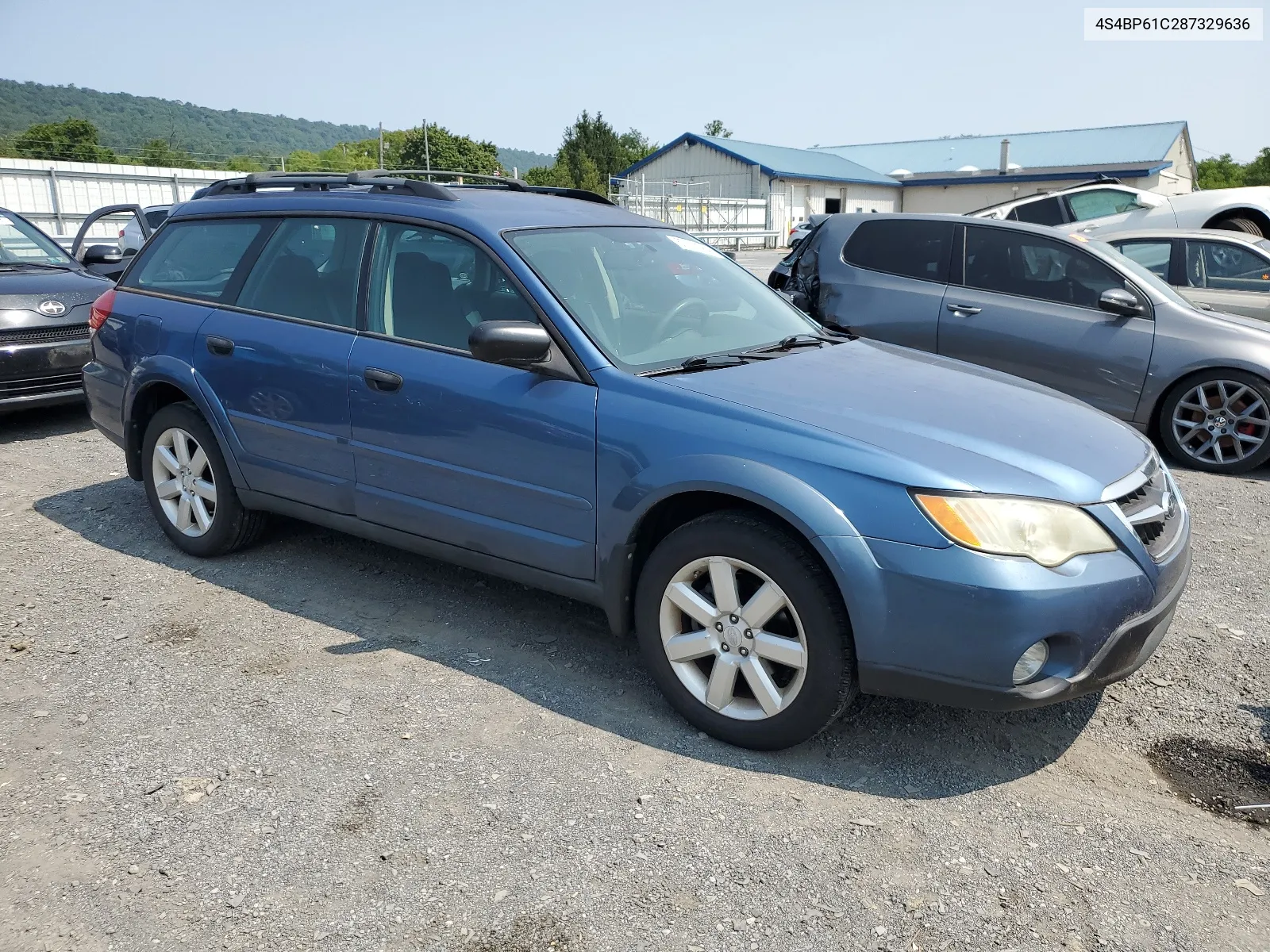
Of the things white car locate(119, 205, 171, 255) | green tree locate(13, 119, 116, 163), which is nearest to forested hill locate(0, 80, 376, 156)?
green tree locate(13, 119, 116, 163)

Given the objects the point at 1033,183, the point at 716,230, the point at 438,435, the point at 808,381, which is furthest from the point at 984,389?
the point at 1033,183

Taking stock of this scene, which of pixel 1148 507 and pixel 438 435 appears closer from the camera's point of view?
pixel 1148 507

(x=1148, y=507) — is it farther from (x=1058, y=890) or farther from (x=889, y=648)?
(x=1058, y=890)

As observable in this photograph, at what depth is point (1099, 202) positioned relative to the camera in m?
12.3

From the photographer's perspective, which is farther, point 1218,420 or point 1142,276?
point 1142,276

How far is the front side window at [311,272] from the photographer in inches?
170

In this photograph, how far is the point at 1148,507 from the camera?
127 inches

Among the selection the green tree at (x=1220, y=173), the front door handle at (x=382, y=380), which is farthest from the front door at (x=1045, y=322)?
the green tree at (x=1220, y=173)

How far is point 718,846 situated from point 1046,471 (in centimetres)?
148

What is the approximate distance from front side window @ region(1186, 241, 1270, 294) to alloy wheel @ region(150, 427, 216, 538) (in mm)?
7916

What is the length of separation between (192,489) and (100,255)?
4.87m

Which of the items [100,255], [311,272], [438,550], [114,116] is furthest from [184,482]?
[114,116]

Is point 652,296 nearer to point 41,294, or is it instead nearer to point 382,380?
point 382,380

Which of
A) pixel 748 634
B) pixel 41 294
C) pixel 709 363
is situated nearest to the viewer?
pixel 748 634
